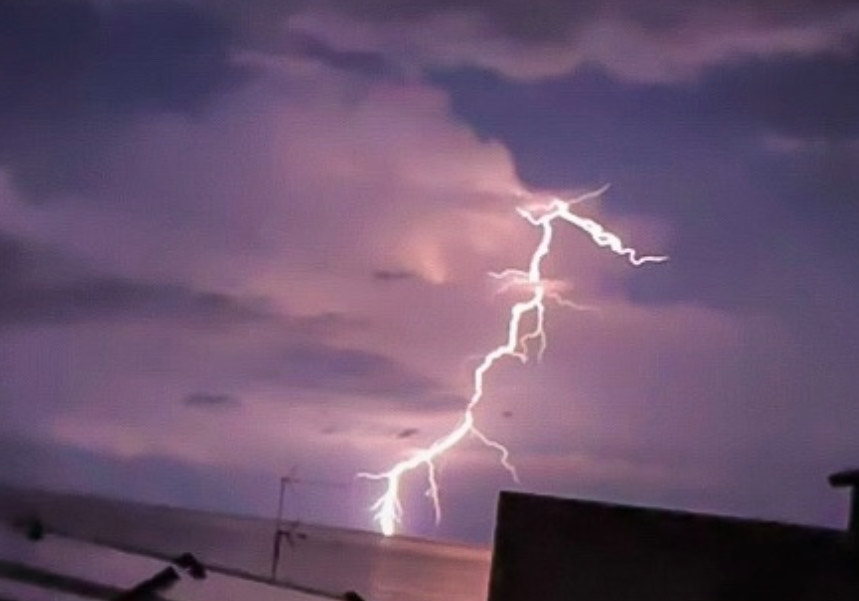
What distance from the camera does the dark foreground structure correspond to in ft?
17.9

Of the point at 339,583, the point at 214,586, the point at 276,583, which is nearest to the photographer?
the point at 276,583

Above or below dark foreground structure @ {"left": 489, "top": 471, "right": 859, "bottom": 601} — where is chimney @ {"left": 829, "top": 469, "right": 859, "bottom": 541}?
above

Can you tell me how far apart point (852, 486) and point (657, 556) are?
2.82 ft

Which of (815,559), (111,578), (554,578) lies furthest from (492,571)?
(111,578)

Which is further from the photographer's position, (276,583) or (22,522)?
(22,522)

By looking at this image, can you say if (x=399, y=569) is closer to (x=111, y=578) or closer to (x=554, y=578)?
(x=111, y=578)

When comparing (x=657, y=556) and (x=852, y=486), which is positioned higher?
(x=852, y=486)

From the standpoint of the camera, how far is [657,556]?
5688mm

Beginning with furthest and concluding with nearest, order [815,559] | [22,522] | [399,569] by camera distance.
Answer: [399,569] → [22,522] → [815,559]

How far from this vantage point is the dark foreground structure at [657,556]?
17.9 ft

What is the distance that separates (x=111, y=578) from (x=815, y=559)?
6766 centimetres

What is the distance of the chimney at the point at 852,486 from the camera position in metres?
5.37

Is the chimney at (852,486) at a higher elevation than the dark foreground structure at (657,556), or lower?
higher

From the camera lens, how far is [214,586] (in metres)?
61.3
